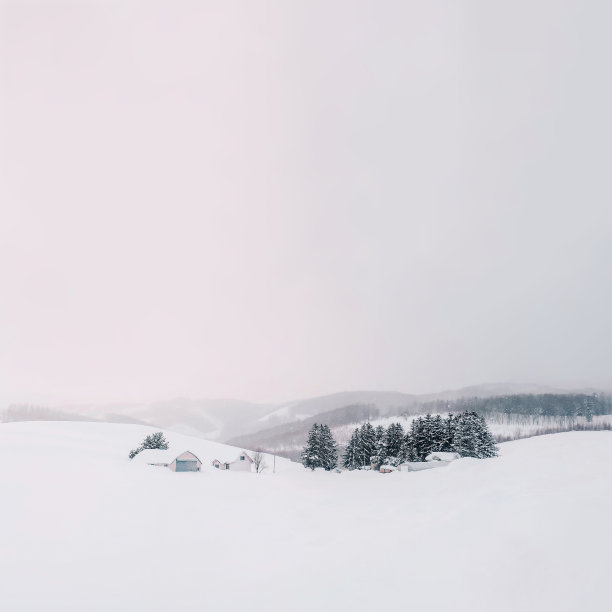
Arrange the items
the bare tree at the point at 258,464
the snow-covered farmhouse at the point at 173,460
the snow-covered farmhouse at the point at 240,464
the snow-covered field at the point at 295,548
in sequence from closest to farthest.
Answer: the snow-covered field at the point at 295,548 → the snow-covered farmhouse at the point at 173,460 → the snow-covered farmhouse at the point at 240,464 → the bare tree at the point at 258,464

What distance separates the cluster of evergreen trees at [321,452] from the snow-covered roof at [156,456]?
25360 mm

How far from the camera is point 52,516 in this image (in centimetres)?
2197

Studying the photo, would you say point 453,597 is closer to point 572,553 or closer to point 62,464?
point 572,553

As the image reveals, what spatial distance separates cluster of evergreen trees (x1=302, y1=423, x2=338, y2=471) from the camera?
76312 mm

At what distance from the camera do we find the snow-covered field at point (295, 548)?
14805 millimetres

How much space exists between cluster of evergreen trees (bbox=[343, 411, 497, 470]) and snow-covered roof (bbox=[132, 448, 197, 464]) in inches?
→ 1391

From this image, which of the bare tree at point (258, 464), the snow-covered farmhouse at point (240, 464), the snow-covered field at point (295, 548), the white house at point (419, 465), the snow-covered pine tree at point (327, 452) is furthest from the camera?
the bare tree at point (258, 464)

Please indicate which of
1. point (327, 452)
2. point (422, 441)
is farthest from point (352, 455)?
point (422, 441)

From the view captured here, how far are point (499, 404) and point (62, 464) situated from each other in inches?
7696

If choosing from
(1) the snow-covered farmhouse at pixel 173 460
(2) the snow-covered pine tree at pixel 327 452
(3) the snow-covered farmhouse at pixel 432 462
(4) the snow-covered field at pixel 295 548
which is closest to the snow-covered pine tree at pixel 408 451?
(3) the snow-covered farmhouse at pixel 432 462

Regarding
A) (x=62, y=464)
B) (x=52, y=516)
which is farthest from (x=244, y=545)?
(x=62, y=464)

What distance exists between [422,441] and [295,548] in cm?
5695

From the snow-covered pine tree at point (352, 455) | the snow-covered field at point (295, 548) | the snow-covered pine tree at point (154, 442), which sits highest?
the snow-covered field at point (295, 548)

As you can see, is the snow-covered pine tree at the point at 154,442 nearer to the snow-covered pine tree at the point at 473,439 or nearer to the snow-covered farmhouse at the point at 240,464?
the snow-covered farmhouse at the point at 240,464
